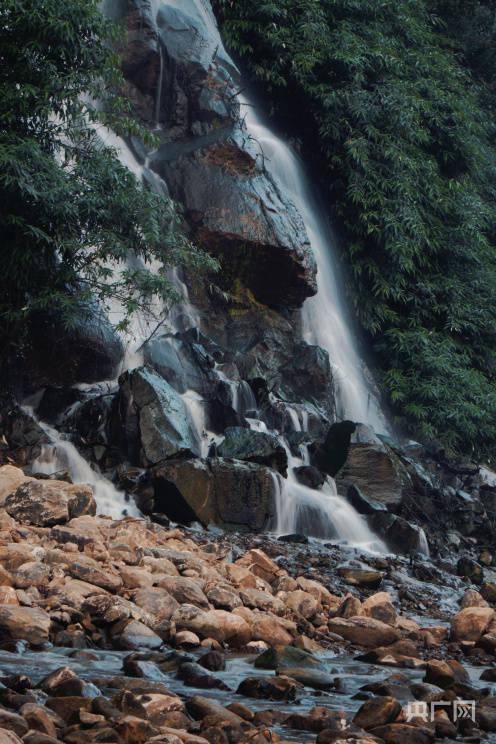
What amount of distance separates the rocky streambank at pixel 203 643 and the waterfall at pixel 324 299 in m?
7.94

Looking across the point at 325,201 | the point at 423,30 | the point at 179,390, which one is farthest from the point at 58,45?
the point at 423,30

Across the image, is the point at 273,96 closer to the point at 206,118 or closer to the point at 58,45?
the point at 206,118

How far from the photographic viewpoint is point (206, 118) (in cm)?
1619

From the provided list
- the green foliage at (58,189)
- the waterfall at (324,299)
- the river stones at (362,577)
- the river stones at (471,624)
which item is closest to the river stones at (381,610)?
the river stones at (471,624)

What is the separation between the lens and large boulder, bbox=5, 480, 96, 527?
6.90 m

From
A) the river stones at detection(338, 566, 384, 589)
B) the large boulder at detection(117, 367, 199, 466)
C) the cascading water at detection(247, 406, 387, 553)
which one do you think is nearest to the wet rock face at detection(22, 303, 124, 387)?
the large boulder at detection(117, 367, 199, 466)

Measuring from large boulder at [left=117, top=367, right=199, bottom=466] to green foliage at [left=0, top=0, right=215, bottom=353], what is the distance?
782 millimetres

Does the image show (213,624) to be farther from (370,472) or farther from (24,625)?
(370,472)

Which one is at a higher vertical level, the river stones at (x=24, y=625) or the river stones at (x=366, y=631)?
the river stones at (x=366, y=631)

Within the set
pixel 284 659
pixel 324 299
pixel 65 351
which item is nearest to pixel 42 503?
pixel 284 659

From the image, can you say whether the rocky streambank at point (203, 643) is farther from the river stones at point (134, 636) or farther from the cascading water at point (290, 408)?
the cascading water at point (290, 408)

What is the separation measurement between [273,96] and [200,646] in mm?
15602

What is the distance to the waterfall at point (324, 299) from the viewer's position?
52.9 ft

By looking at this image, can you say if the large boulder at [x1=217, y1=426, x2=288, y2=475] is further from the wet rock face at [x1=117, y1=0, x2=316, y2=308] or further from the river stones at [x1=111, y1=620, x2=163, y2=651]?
the wet rock face at [x1=117, y1=0, x2=316, y2=308]
